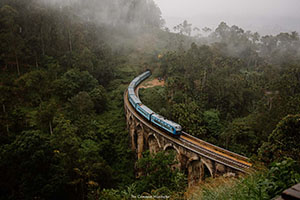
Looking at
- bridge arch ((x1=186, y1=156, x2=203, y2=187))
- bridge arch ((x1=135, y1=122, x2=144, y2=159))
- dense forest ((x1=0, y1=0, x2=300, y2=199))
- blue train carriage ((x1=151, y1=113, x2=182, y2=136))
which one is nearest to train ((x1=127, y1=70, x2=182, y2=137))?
blue train carriage ((x1=151, y1=113, x2=182, y2=136))

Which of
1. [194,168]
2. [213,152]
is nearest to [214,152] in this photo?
[213,152]

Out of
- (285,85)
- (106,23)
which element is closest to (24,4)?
(106,23)

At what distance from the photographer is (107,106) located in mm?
37000

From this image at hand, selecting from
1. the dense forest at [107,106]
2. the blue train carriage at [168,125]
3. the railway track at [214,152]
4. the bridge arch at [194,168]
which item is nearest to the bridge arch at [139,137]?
the dense forest at [107,106]

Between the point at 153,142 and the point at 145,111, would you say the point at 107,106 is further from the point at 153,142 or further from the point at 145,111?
the point at 153,142

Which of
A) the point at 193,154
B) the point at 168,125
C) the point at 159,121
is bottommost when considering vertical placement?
the point at 193,154

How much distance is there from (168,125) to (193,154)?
4.04m

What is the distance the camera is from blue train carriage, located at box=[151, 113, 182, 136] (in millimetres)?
20828

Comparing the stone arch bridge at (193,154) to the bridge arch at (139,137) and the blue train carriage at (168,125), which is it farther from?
the blue train carriage at (168,125)

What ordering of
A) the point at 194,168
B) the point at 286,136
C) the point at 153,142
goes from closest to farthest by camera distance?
the point at 286,136, the point at 194,168, the point at 153,142

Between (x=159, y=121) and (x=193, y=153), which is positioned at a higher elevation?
(x=159, y=121)

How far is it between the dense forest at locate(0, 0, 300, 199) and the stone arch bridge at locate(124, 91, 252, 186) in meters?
2.57

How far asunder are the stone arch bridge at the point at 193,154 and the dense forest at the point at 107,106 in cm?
257

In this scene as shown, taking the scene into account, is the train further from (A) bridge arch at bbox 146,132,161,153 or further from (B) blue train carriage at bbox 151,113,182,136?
(A) bridge arch at bbox 146,132,161,153
